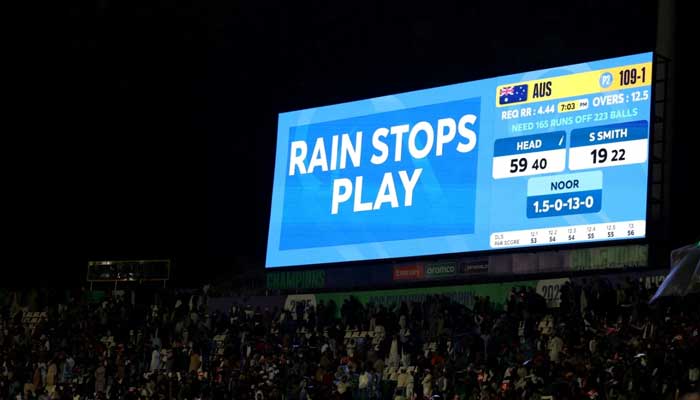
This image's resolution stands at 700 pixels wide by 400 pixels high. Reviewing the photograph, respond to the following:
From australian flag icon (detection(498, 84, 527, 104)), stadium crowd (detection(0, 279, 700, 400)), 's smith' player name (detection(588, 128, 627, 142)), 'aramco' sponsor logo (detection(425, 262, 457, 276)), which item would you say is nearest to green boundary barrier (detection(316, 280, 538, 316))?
stadium crowd (detection(0, 279, 700, 400))

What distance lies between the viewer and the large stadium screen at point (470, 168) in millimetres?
22953

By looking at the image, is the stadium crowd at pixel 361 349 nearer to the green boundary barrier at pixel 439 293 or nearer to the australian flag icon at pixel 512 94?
the green boundary barrier at pixel 439 293

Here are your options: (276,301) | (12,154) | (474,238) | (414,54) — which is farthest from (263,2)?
(474,238)

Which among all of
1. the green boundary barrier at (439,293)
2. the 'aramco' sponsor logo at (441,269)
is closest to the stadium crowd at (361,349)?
the green boundary barrier at (439,293)

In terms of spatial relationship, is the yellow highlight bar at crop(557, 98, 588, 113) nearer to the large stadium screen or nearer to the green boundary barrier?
the large stadium screen

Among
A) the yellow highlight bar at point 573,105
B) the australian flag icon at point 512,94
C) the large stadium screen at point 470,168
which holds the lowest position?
the large stadium screen at point 470,168

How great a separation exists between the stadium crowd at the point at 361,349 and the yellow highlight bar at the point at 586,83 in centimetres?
371

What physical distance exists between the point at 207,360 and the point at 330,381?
4652mm

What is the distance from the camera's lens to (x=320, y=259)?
2689 centimetres

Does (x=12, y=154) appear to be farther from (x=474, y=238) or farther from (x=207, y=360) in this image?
(x=474, y=238)

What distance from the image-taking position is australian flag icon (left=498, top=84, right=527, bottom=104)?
24.6 meters

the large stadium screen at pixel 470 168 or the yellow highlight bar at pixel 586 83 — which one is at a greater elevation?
the yellow highlight bar at pixel 586 83

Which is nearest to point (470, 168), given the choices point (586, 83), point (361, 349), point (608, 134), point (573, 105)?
point (573, 105)

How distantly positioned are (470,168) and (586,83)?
115 inches
